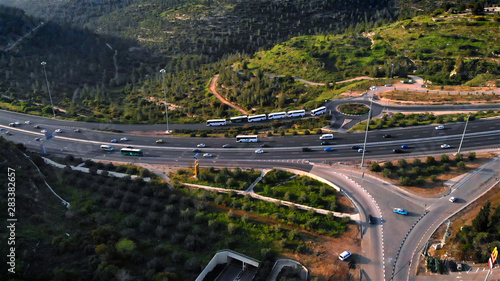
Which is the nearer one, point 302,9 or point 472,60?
point 472,60

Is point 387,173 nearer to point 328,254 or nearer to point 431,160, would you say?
point 431,160

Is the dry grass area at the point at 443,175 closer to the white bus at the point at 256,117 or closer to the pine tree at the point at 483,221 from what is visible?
the pine tree at the point at 483,221

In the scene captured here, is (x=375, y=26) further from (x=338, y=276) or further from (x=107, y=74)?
(x=338, y=276)

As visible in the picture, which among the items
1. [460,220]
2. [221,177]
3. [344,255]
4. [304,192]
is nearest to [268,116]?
[221,177]

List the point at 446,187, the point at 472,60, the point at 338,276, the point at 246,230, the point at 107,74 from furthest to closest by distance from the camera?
the point at 107,74
the point at 472,60
the point at 446,187
the point at 246,230
the point at 338,276

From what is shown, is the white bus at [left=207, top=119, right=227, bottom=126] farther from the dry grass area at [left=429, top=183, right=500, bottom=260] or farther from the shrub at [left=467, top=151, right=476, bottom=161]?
the dry grass area at [left=429, top=183, right=500, bottom=260]

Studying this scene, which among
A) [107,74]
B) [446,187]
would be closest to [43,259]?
[446,187]
